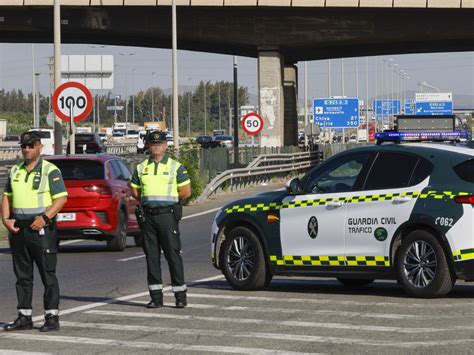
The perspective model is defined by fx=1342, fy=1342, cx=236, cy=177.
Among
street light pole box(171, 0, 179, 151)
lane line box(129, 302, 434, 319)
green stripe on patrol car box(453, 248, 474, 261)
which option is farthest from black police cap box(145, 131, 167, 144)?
street light pole box(171, 0, 179, 151)

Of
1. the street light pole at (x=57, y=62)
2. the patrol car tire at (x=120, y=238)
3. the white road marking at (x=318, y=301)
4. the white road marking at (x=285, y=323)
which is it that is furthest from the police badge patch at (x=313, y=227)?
the street light pole at (x=57, y=62)

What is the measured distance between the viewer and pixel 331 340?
10.9 m

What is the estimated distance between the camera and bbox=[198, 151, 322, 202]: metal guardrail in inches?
1626

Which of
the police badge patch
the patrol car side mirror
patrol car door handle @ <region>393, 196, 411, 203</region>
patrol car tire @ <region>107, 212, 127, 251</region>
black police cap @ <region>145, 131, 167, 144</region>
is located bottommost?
patrol car tire @ <region>107, 212, 127, 251</region>

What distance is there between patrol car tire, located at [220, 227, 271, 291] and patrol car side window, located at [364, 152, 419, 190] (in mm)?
1500

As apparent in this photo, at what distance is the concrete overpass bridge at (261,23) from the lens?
51500mm

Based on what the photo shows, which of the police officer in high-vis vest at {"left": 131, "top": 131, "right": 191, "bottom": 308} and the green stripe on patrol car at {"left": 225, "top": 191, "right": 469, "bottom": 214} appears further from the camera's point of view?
the green stripe on patrol car at {"left": 225, "top": 191, "right": 469, "bottom": 214}

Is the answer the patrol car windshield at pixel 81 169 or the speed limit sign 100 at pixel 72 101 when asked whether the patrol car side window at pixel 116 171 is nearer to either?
the patrol car windshield at pixel 81 169

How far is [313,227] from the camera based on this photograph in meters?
14.4

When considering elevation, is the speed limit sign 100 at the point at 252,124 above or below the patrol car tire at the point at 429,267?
above

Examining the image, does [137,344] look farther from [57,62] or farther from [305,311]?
[57,62]

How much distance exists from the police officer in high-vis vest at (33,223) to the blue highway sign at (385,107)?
358 feet

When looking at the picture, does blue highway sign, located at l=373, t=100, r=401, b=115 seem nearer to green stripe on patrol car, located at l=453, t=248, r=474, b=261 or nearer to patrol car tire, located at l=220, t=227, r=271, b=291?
patrol car tire, located at l=220, t=227, r=271, b=291

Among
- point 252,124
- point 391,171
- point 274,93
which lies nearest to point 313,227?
point 391,171
